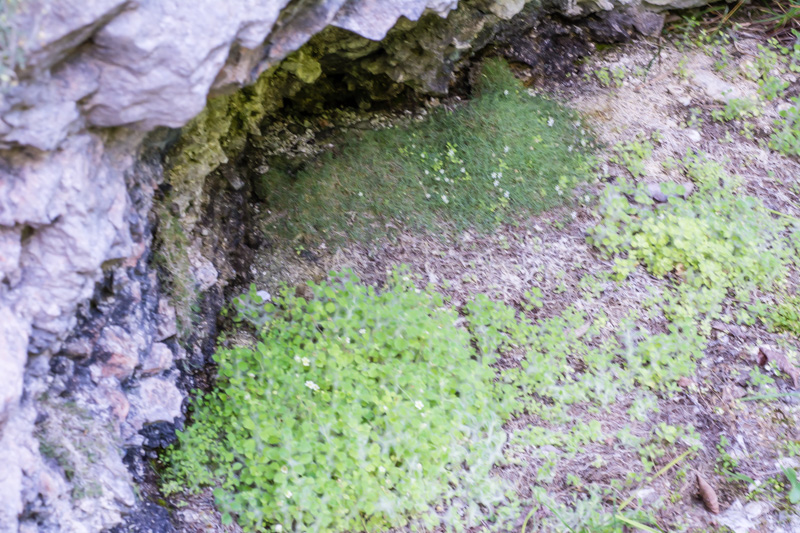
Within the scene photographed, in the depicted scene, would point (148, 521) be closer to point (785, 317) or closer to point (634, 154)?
point (785, 317)

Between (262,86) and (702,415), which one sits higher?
(262,86)

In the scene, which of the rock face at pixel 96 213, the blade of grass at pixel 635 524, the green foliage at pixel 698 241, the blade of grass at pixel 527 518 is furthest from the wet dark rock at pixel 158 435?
the green foliage at pixel 698 241

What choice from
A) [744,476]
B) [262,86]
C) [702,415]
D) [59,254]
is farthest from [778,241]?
[59,254]

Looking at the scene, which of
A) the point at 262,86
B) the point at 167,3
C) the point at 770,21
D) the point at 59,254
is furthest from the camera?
the point at 770,21

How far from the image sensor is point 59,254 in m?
2.03

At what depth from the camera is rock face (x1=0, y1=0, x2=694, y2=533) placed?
5.95 ft

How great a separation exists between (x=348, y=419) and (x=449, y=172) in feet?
6.74

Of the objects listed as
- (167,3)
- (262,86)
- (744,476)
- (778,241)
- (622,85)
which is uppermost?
(167,3)

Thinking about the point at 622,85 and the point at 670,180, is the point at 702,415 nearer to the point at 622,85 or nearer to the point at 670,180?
the point at 670,180

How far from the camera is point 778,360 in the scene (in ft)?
11.4

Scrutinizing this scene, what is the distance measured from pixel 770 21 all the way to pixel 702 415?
12.6 ft

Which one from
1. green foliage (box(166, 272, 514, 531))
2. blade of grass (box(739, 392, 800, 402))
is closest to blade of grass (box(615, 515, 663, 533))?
green foliage (box(166, 272, 514, 531))

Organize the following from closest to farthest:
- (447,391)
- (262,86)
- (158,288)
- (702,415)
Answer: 1. (158,288)
2. (447,391)
3. (702,415)
4. (262,86)

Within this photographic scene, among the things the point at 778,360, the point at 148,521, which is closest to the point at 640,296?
the point at 778,360
